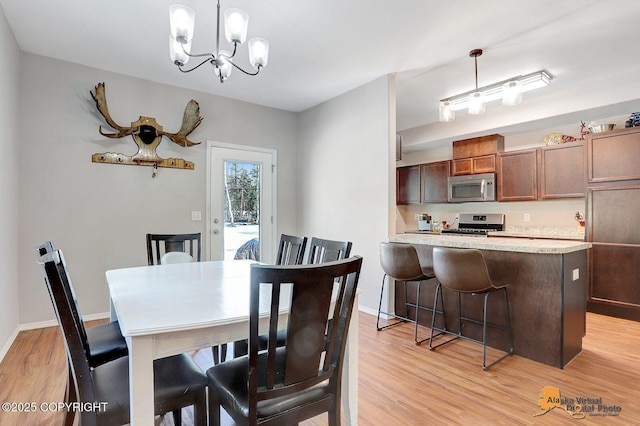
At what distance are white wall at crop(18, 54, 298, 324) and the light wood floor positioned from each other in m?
0.71

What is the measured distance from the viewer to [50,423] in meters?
→ 1.73

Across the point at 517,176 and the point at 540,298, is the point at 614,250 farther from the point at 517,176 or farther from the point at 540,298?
the point at 540,298

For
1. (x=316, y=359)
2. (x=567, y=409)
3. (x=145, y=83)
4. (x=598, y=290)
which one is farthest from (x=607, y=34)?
(x=145, y=83)

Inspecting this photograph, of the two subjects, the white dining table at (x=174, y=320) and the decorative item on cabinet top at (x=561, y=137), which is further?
the decorative item on cabinet top at (x=561, y=137)

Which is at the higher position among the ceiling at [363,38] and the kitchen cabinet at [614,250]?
the ceiling at [363,38]

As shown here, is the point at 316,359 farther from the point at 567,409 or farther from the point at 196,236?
the point at 196,236

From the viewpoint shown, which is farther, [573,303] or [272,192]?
[272,192]

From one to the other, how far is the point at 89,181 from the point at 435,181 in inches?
197

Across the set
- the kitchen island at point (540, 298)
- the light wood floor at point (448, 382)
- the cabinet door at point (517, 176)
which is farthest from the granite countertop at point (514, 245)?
the cabinet door at point (517, 176)

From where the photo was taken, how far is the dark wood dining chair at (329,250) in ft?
6.12

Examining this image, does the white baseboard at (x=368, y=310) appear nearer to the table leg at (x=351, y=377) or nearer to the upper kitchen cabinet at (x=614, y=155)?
the table leg at (x=351, y=377)

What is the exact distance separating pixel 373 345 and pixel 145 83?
373 centimetres

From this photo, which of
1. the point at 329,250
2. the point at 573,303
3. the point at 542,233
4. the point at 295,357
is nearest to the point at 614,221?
the point at 542,233

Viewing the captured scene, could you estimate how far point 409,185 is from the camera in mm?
6145
